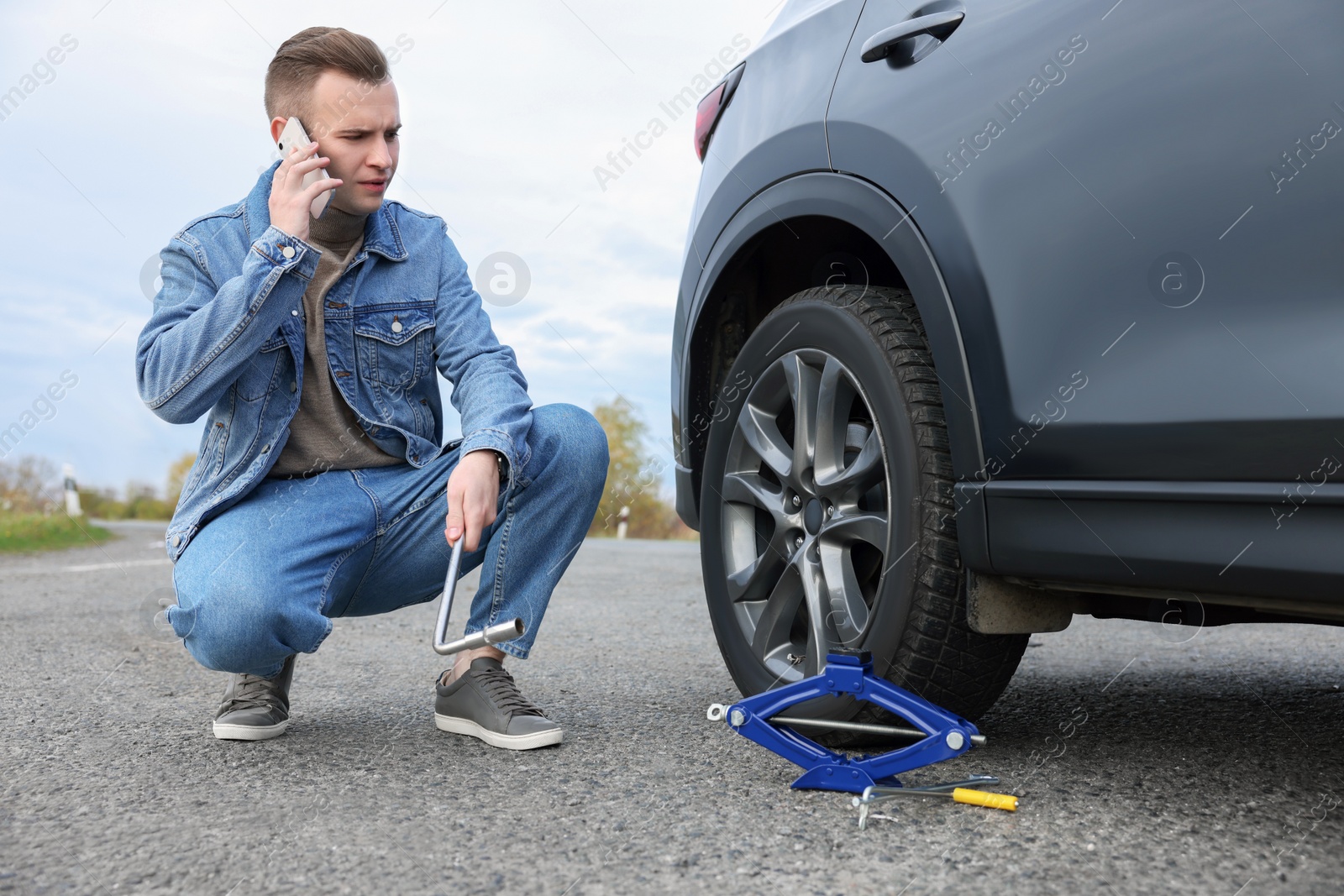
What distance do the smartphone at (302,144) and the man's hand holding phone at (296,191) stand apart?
0.06 ft

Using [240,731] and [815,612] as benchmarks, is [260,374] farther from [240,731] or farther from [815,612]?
[815,612]

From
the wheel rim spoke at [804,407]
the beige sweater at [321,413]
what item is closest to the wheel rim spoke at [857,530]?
the wheel rim spoke at [804,407]

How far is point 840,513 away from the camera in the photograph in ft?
6.63

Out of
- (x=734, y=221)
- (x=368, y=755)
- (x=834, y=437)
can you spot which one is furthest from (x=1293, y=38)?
(x=368, y=755)

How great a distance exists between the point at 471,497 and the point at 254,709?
0.69 meters

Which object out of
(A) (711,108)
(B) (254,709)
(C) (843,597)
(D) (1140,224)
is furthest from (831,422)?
(B) (254,709)

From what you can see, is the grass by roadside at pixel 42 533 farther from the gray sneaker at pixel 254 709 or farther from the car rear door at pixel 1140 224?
the car rear door at pixel 1140 224

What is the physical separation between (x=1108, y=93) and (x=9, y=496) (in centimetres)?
1389

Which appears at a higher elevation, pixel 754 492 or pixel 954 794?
pixel 754 492

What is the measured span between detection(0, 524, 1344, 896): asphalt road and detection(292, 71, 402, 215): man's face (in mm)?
1149

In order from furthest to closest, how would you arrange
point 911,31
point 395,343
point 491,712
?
point 395,343
point 491,712
point 911,31

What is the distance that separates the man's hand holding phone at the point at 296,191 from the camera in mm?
2043

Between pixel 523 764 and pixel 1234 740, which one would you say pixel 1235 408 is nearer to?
pixel 1234 740

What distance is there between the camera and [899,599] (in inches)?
72.2
